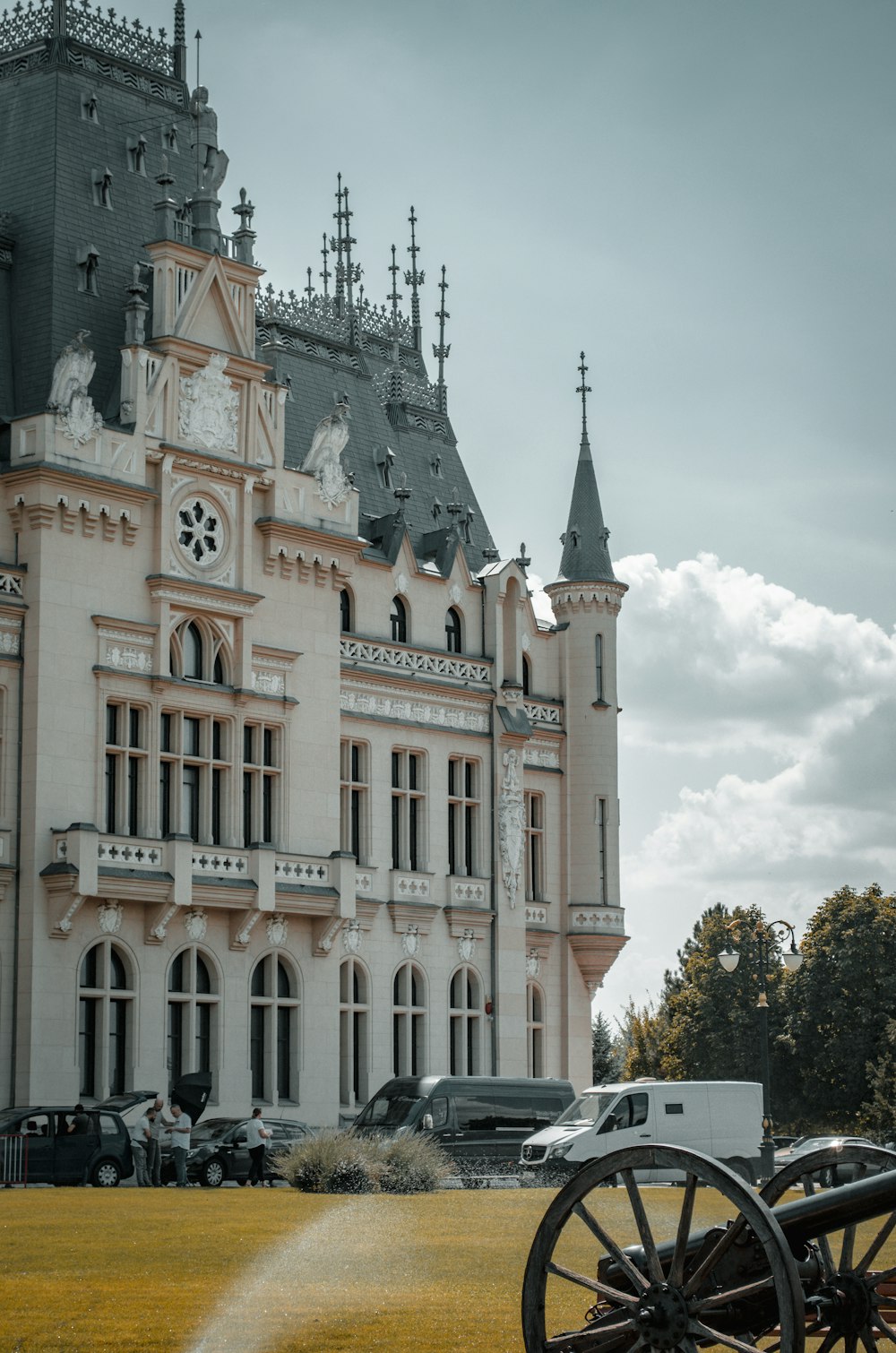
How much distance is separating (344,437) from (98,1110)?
70.1 feet

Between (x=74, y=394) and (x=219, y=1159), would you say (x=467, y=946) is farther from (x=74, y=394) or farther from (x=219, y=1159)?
(x=74, y=394)

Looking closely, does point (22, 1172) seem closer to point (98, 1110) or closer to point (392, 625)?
point (98, 1110)

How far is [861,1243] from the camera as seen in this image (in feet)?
91.0

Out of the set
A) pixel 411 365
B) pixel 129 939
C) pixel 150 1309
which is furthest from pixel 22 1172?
pixel 411 365

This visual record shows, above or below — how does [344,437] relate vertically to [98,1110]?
above

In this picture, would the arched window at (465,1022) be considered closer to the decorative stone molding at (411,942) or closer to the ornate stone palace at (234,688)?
the ornate stone palace at (234,688)

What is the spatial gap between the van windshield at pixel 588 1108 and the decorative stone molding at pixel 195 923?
992 cm

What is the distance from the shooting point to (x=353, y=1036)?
177 ft

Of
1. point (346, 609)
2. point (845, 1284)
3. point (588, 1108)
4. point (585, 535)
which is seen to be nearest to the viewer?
point (845, 1284)

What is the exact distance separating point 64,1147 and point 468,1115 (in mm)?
10908

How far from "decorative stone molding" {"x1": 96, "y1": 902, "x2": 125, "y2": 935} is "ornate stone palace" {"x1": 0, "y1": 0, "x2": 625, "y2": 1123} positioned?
0.16 feet

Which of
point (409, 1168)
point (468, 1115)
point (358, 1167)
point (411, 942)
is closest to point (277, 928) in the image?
point (411, 942)

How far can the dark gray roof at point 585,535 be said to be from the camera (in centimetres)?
6344

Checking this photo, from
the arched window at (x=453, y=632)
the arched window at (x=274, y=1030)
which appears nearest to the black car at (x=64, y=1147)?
the arched window at (x=274, y=1030)
